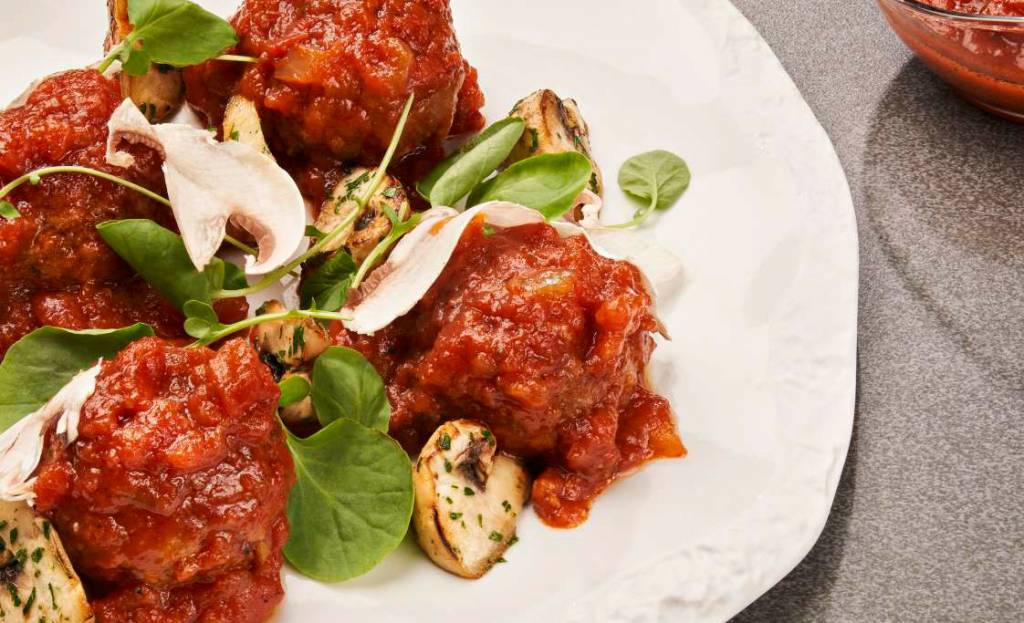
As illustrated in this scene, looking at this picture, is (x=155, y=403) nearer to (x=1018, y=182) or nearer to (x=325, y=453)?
(x=325, y=453)

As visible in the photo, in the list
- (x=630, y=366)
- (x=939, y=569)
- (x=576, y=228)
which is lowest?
(x=939, y=569)

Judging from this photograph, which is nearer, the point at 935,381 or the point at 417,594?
the point at 417,594

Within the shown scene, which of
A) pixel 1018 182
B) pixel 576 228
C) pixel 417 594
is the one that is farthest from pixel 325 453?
pixel 1018 182

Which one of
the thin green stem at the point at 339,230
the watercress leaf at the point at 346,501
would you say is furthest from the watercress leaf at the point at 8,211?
the watercress leaf at the point at 346,501

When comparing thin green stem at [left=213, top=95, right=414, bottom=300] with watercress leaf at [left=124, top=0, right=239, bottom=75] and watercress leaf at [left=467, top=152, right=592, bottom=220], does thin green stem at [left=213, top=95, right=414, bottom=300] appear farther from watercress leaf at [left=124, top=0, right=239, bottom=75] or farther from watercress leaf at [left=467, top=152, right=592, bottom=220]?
watercress leaf at [left=124, top=0, right=239, bottom=75]

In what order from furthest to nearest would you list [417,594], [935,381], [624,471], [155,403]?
[935,381] → [624,471] → [417,594] → [155,403]
